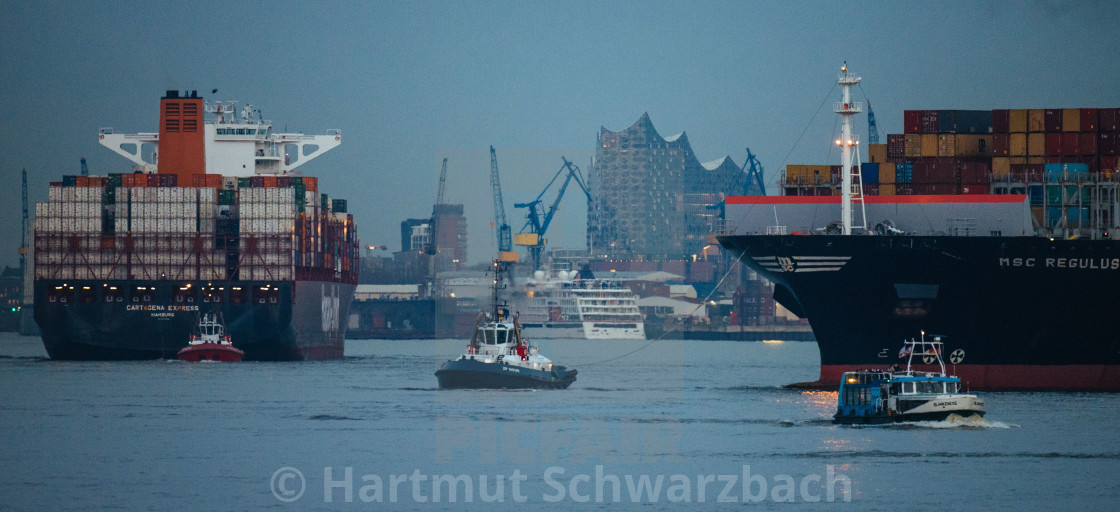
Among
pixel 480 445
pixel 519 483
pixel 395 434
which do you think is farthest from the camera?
pixel 395 434

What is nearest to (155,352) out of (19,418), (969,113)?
(19,418)

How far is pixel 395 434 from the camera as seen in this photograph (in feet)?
169

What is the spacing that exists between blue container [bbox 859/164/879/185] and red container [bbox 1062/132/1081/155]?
859cm

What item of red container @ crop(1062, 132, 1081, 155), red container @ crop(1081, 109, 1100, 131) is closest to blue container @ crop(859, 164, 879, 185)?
red container @ crop(1062, 132, 1081, 155)

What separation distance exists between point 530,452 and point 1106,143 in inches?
1384

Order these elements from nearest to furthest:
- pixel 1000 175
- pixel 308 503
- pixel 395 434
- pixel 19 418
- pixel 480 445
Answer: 1. pixel 308 503
2. pixel 480 445
3. pixel 395 434
4. pixel 19 418
5. pixel 1000 175

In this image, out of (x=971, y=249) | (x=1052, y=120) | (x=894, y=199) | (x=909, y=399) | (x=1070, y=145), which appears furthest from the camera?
(x=1052, y=120)

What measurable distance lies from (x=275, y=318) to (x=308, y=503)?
65554mm

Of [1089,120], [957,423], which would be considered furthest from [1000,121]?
[957,423]

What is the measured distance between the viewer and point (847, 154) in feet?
208

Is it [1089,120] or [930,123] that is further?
[930,123]

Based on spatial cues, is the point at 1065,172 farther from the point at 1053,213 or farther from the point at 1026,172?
the point at 1053,213

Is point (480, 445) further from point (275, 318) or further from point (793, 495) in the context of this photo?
point (275, 318)

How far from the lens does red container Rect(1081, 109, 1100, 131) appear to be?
67812mm
